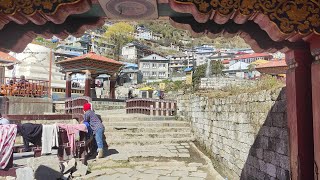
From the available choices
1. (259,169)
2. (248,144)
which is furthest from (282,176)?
(248,144)

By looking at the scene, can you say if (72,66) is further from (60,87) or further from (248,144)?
(248,144)

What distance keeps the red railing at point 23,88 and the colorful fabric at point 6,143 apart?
41.0 feet

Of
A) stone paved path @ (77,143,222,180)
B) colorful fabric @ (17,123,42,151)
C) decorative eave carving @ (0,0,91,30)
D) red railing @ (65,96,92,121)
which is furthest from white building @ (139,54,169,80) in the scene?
decorative eave carving @ (0,0,91,30)

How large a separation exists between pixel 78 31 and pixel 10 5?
0.84 metres

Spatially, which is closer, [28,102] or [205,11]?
[205,11]

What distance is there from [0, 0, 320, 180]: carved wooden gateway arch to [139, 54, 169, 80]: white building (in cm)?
7474

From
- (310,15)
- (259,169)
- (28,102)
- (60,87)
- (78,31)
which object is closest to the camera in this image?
(310,15)

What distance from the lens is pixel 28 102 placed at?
19.0m

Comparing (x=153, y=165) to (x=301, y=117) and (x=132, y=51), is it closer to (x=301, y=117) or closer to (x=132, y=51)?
(x=301, y=117)

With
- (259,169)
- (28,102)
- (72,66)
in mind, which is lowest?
(259,169)

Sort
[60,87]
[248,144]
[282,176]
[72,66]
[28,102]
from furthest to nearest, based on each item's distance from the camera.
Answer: [60,87] → [72,66] → [28,102] → [248,144] → [282,176]

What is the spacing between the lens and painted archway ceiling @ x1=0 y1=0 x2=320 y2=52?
2.57 metres

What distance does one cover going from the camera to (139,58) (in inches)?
3391

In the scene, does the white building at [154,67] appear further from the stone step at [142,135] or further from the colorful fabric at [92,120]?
the colorful fabric at [92,120]
